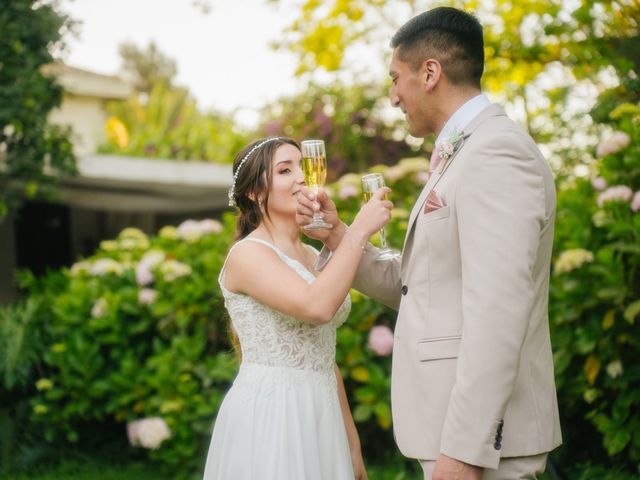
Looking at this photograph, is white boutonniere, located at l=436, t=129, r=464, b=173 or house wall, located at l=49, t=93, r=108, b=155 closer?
white boutonniere, located at l=436, t=129, r=464, b=173

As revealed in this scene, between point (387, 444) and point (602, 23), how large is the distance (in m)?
3.82

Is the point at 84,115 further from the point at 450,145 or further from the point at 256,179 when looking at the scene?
→ the point at 450,145

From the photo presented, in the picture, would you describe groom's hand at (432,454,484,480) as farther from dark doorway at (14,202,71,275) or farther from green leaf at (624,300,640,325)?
dark doorway at (14,202,71,275)

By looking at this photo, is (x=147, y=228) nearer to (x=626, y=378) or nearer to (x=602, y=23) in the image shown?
(x=602, y=23)

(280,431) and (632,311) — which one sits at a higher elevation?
(632,311)

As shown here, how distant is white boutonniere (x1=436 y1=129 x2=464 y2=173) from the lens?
2672mm

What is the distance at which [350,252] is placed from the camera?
2.99 metres

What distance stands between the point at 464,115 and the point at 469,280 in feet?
2.12

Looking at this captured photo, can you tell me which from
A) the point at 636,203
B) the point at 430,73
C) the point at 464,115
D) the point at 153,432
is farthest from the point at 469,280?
the point at 153,432

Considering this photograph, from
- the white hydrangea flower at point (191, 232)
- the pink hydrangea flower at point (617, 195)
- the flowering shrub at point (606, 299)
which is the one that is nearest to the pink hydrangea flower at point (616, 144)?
the flowering shrub at point (606, 299)

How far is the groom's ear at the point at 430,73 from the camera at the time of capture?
2758 mm

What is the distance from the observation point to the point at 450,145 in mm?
2672

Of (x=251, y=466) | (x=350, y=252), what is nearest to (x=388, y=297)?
(x=350, y=252)

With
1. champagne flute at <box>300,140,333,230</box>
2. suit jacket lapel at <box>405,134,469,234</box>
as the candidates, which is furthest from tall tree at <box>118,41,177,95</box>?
suit jacket lapel at <box>405,134,469,234</box>
